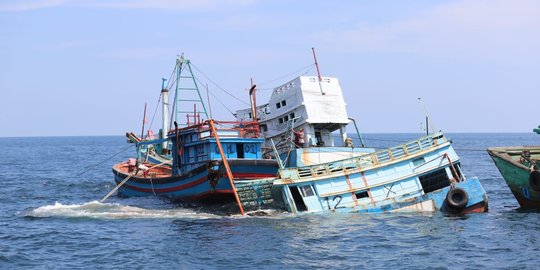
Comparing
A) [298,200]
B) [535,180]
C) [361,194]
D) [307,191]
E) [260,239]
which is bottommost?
[260,239]

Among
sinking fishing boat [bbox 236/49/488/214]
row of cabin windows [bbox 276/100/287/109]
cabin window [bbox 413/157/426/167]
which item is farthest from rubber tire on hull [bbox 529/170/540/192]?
row of cabin windows [bbox 276/100/287/109]

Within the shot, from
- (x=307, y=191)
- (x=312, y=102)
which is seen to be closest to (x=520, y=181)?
(x=307, y=191)

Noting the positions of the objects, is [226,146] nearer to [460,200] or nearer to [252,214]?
[252,214]

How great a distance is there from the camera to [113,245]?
2566cm

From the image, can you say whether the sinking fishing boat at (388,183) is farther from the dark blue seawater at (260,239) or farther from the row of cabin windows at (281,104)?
the row of cabin windows at (281,104)

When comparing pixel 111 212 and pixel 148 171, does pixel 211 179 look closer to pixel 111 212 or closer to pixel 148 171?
pixel 111 212

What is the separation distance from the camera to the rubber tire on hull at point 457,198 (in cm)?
2991

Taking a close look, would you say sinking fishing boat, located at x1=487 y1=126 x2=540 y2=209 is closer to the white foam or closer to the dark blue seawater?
the dark blue seawater

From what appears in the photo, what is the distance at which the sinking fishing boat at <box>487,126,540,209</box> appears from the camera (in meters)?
32.1

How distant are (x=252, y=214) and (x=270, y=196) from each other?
1430 millimetres

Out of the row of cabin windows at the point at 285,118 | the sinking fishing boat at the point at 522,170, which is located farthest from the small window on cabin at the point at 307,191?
the row of cabin windows at the point at 285,118

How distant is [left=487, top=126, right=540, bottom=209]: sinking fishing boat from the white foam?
48.1 feet

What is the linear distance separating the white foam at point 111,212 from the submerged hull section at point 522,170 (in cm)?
1467

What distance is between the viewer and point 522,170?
32.3 meters
